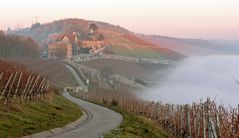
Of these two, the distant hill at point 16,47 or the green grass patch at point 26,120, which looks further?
the distant hill at point 16,47

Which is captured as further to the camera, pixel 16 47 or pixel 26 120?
pixel 16 47

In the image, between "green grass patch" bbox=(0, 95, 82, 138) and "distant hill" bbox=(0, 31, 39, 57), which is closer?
"green grass patch" bbox=(0, 95, 82, 138)

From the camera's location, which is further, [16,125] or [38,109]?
[38,109]

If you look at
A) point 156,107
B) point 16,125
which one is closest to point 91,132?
point 16,125

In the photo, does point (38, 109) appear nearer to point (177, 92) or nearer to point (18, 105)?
point (18, 105)

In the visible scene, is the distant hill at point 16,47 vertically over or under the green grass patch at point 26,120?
Result: over

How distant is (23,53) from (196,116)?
15069cm

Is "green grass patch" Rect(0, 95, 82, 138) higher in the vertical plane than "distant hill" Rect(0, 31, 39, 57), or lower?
lower

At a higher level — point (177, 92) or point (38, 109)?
point (38, 109)

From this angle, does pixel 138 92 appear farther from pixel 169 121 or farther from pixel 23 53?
pixel 169 121

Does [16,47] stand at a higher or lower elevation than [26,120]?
higher

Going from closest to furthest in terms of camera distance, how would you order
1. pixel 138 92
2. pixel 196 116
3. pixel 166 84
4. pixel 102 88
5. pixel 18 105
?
pixel 196 116 → pixel 18 105 → pixel 102 88 → pixel 138 92 → pixel 166 84

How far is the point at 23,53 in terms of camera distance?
172000 millimetres

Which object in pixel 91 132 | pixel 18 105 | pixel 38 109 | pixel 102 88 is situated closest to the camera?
pixel 91 132
